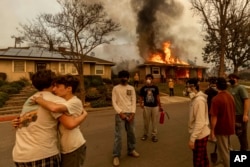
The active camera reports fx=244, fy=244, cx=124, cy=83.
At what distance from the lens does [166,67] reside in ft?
139

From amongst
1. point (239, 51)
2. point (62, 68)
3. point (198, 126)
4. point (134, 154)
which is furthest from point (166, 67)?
point (198, 126)

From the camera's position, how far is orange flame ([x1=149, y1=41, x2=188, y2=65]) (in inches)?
1687

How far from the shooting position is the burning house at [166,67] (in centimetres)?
4037

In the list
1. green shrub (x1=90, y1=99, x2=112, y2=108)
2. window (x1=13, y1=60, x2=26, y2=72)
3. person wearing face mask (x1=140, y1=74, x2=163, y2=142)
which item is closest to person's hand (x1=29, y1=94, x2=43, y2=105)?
person wearing face mask (x1=140, y1=74, x2=163, y2=142)

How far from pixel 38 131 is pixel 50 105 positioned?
0.31 meters

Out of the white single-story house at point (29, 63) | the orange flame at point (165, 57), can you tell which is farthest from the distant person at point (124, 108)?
the orange flame at point (165, 57)

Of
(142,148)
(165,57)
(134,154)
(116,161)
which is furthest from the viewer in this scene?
(165,57)

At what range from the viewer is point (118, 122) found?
532 centimetres

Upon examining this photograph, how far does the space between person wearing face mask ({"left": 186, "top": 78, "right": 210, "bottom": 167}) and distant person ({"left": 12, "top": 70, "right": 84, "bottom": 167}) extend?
216cm

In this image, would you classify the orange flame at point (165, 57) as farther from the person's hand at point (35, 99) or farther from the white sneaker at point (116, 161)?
the person's hand at point (35, 99)

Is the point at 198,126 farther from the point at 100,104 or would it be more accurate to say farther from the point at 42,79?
the point at 100,104

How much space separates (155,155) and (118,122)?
4.12 feet

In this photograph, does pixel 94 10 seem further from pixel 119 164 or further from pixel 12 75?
pixel 119 164

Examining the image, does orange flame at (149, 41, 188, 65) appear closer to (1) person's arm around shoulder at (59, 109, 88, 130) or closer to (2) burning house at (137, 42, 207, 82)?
(2) burning house at (137, 42, 207, 82)
